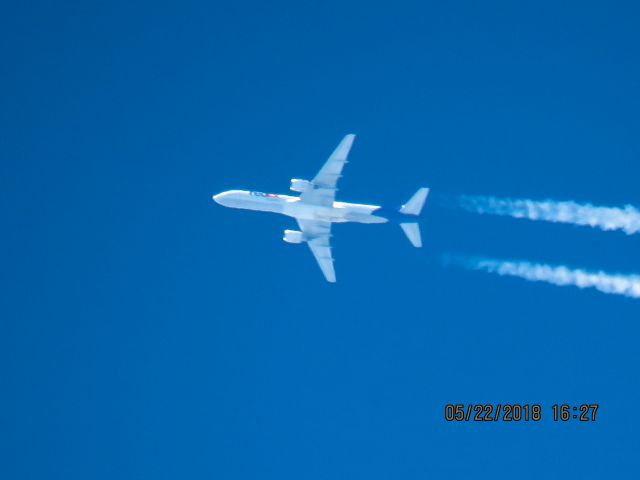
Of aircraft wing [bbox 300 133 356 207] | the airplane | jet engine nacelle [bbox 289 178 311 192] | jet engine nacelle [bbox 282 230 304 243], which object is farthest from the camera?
jet engine nacelle [bbox 282 230 304 243]

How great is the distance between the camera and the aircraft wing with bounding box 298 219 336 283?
8056 cm

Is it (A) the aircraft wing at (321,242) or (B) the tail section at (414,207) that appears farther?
(A) the aircraft wing at (321,242)

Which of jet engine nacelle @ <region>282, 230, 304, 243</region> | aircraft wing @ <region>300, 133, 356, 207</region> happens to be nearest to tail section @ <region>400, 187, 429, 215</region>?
aircraft wing @ <region>300, 133, 356, 207</region>

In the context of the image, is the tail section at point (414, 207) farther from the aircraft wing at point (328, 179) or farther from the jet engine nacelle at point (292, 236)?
the jet engine nacelle at point (292, 236)

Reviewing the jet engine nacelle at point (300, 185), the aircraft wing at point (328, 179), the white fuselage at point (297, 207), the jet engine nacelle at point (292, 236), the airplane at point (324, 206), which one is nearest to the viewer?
the aircraft wing at point (328, 179)

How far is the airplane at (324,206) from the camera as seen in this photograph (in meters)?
76.1

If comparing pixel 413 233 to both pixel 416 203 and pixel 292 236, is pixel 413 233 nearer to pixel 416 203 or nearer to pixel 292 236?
pixel 416 203

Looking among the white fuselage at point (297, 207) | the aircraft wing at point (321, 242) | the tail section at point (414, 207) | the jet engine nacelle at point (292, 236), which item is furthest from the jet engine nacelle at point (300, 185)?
the tail section at point (414, 207)

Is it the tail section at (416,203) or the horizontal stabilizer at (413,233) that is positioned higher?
the tail section at (416,203)

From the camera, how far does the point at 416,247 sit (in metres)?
76.6

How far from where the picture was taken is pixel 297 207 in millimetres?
78312

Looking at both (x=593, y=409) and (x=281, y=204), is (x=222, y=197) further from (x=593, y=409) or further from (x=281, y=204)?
(x=593, y=409)

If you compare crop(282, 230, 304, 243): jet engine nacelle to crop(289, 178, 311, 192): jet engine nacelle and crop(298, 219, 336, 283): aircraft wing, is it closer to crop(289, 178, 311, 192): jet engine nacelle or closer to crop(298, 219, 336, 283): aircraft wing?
crop(298, 219, 336, 283): aircraft wing

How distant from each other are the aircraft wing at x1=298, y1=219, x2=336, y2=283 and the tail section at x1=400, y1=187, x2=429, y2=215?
20.6ft
